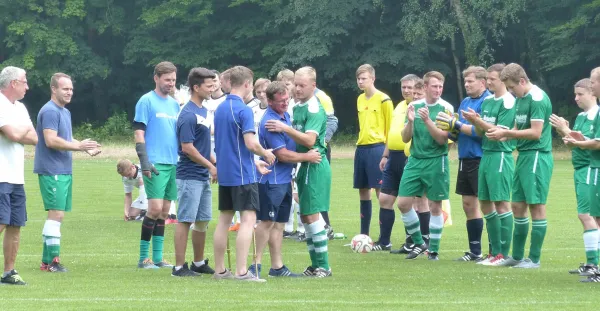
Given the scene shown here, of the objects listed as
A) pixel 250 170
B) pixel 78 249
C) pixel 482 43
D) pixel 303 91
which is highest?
pixel 482 43

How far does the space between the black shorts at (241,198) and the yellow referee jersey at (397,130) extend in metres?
3.66

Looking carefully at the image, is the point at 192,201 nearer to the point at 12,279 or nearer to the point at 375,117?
the point at 12,279

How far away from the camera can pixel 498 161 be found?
37.8 feet

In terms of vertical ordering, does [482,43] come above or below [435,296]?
above

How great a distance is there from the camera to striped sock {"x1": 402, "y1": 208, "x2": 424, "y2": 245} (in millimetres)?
12750

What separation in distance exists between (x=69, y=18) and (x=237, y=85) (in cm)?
4986

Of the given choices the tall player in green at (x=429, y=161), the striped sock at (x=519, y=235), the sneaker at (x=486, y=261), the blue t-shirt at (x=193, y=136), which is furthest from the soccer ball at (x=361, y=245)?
the blue t-shirt at (x=193, y=136)

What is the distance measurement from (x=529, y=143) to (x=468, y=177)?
129cm

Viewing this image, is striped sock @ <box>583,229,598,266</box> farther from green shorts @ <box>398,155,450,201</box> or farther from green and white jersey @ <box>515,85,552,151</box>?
green shorts @ <box>398,155,450,201</box>

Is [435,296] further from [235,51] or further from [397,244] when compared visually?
[235,51]

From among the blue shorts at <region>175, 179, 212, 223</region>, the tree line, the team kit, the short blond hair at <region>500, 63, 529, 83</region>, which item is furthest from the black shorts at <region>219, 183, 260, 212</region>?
the tree line

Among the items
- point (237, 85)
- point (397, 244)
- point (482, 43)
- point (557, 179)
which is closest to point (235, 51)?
point (482, 43)

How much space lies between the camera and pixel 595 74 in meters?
9.93

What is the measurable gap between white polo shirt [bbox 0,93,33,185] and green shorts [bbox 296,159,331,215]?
2.90m
